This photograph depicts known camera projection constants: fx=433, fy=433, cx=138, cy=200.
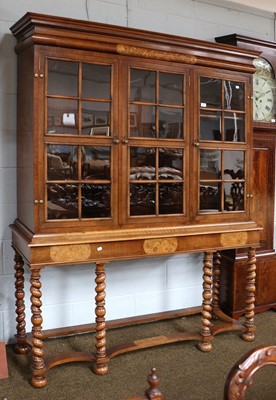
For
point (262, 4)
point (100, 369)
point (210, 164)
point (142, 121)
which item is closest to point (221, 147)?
point (210, 164)

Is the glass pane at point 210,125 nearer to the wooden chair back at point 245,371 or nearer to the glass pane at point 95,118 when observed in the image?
the glass pane at point 95,118

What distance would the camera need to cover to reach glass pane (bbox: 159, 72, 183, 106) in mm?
2861

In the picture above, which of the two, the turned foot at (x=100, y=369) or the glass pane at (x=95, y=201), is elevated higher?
the glass pane at (x=95, y=201)

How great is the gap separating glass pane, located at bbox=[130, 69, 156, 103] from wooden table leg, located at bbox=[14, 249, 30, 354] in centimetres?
131

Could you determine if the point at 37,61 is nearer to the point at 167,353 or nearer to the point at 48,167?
the point at 48,167

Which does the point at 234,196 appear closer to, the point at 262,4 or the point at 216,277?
the point at 216,277

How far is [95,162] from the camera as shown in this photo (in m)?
2.70

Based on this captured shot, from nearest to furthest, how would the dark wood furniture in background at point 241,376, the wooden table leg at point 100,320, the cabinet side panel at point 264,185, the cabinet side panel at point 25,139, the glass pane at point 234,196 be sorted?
the dark wood furniture in background at point 241,376 → the cabinet side panel at point 25,139 → the wooden table leg at point 100,320 → the glass pane at point 234,196 → the cabinet side panel at point 264,185

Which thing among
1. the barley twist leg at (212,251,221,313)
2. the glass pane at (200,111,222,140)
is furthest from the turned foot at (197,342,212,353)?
the glass pane at (200,111,222,140)

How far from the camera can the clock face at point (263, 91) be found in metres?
3.60

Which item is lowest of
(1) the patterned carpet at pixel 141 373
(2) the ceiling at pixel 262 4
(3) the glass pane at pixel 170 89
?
(1) the patterned carpet at pixel 141 373

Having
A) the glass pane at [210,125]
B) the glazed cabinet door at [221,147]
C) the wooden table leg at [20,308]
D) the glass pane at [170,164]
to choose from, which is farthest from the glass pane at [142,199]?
the wooden table leg at [20,308]

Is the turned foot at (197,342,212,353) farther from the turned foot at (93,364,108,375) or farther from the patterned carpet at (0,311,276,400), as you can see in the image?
the turned foot at (93,364,108,375)

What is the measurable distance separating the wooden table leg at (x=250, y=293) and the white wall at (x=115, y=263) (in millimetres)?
583
